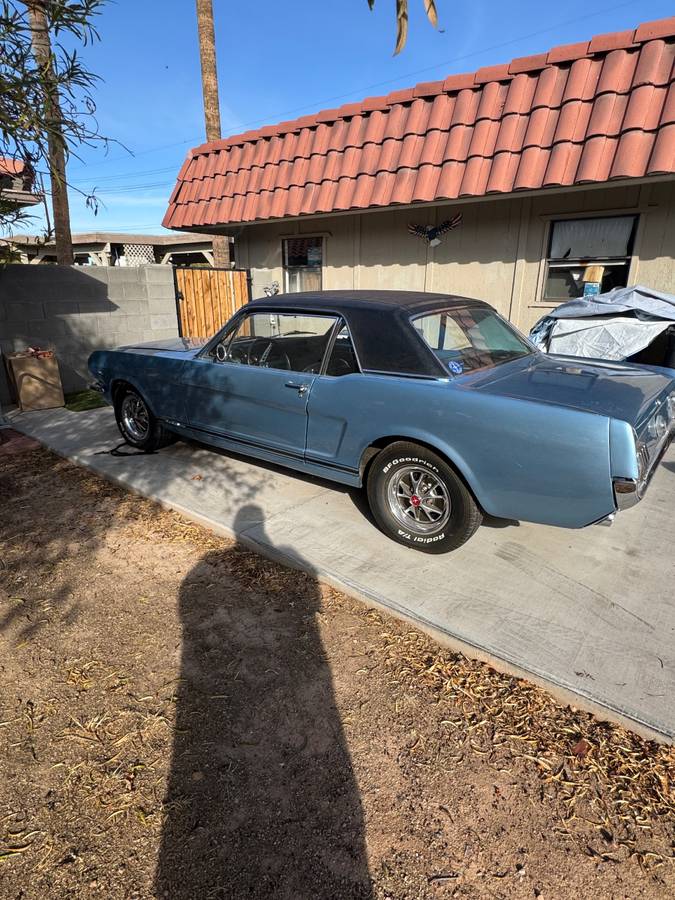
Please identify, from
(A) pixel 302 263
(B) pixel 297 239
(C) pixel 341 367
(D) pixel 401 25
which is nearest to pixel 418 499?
(C) pixel 341 367

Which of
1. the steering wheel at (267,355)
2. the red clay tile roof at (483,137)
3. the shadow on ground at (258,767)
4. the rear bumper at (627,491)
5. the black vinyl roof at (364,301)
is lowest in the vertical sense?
the shadow on ground at (258,767)

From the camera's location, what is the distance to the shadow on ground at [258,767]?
67.1 inches

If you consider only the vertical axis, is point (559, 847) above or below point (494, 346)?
below

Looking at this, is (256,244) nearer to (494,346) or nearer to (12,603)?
(494,346)

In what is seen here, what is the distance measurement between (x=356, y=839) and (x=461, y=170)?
6.79 meters

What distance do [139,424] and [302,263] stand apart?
5.11 meters

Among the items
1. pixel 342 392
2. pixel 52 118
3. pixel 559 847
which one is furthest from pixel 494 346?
pixel 52 118

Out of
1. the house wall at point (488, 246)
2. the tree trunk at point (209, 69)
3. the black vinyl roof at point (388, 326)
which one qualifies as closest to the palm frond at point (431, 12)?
the black vinyl roof at point (388, 326)

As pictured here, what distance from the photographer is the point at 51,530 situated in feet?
13.1

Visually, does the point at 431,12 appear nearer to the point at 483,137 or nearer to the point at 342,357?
the point at 342,357

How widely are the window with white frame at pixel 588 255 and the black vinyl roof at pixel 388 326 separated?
365cm

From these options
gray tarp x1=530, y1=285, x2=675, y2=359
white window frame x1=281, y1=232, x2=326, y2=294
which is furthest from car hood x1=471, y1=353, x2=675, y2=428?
white window frame x1=281, y1=232, x2=326, y2=294

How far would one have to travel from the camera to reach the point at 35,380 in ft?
24.4

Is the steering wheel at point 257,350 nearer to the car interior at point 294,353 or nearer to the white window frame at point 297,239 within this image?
the car interior at point 294,353
